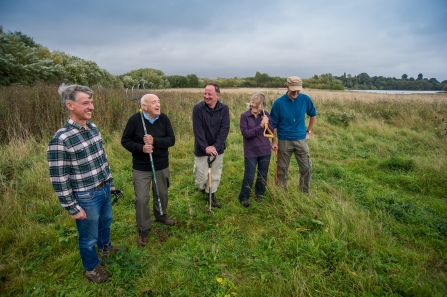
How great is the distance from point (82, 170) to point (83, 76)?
60.8 ft

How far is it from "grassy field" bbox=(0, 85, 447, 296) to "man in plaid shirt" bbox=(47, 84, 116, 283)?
1.90 feet

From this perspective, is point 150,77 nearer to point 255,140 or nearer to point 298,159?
point 255,140

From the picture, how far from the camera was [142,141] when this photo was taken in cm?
317

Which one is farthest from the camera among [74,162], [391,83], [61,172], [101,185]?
[391,83]

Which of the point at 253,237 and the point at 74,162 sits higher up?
the point at 74,162

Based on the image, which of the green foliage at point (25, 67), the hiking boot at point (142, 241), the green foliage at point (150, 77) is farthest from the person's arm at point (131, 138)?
the green foliage at point (150, 77)

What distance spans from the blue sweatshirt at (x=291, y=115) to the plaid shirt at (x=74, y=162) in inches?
118

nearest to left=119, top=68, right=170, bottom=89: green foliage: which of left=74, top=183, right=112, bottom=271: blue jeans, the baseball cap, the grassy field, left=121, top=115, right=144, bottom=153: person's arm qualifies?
the grassy field

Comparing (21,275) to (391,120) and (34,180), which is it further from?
(391,120)

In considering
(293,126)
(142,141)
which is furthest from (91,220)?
(293,126)

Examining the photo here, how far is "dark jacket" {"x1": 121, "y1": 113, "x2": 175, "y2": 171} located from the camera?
3.12 metres

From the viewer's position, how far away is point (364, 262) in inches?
106

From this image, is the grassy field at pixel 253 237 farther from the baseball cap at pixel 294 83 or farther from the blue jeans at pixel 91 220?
the baseball cap at pixel 294 83

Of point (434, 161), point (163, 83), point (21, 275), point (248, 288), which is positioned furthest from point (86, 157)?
point (163, 83)
